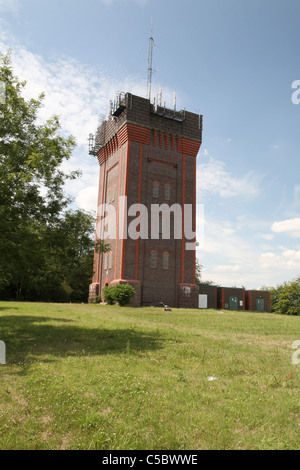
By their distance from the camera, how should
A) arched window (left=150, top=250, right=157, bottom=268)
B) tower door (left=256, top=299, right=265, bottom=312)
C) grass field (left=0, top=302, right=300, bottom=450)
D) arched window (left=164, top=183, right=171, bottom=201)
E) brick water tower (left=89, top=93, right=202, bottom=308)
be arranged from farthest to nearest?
1. tower door (left=256, top=299, right=265, bottom=312)
2. arched window (left=164, top=183, right=171, bottom=201)
3. arched window (left=150, top=250, right=157, bottom=268)
4. brick water tower (left=89, top=93, right=202, bottom=308)
5. grass field (left=0, top=302, right=300, bottom=450)

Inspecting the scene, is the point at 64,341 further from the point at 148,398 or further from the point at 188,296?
the point at 188,296

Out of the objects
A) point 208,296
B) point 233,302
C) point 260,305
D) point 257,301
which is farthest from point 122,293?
point 260,305

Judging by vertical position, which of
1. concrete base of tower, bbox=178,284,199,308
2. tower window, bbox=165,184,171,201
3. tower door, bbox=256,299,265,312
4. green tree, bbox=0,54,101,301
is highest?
tower window, bbox=165,184,171,201

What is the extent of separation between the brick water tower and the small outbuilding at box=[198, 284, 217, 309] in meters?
10.1

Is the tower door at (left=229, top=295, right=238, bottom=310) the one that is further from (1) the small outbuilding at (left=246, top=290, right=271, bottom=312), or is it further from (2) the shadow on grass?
(2) the shadow on grass

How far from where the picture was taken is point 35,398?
612cm

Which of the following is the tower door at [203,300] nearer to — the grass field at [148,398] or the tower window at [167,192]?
the tower window at [167,192]

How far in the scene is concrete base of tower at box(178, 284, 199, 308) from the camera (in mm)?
40875

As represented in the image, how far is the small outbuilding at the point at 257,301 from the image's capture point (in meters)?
55.8

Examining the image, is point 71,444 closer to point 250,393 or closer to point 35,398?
point 35,398

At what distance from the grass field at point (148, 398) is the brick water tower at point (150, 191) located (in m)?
28.4

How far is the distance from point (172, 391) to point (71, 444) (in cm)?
222

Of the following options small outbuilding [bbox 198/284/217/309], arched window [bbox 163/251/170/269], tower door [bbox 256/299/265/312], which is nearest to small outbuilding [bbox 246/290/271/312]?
tower door [bbox 256/299/265/312]

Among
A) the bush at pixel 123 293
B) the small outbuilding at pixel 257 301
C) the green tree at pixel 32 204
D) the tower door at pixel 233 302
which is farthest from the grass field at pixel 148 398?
the small outbuilding at pixel 257 301
